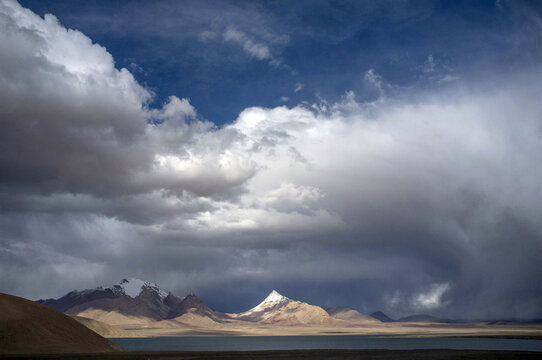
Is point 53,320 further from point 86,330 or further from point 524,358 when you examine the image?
point 524,358

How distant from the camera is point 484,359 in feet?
315

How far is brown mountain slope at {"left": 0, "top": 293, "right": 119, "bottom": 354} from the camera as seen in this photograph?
105750mm

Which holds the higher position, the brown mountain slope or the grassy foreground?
the brown mountain slope

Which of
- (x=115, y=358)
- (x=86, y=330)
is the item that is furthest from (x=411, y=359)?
(x=86, y=330)

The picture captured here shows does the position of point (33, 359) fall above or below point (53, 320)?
below

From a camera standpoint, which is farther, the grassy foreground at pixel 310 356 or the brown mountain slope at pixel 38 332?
the brown mountain slope at pixel 38 332

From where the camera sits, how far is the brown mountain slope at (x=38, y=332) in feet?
347

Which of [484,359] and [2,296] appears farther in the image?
[2,296]

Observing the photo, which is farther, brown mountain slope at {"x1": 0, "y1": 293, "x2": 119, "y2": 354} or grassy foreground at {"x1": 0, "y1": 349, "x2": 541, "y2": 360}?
brown mountain slope at {"x1": 0, "y1": 293, "x2": 119, "y2": 354}

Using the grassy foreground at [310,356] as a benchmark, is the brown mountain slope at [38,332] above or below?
above

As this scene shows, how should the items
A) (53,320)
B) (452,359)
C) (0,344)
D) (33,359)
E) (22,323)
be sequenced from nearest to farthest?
(33,359) → (452,359) → (0,344) → (22,323) → (53,320)

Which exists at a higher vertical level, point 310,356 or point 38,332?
point 38,332

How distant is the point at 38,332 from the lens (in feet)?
367

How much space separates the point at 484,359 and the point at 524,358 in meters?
9.30
